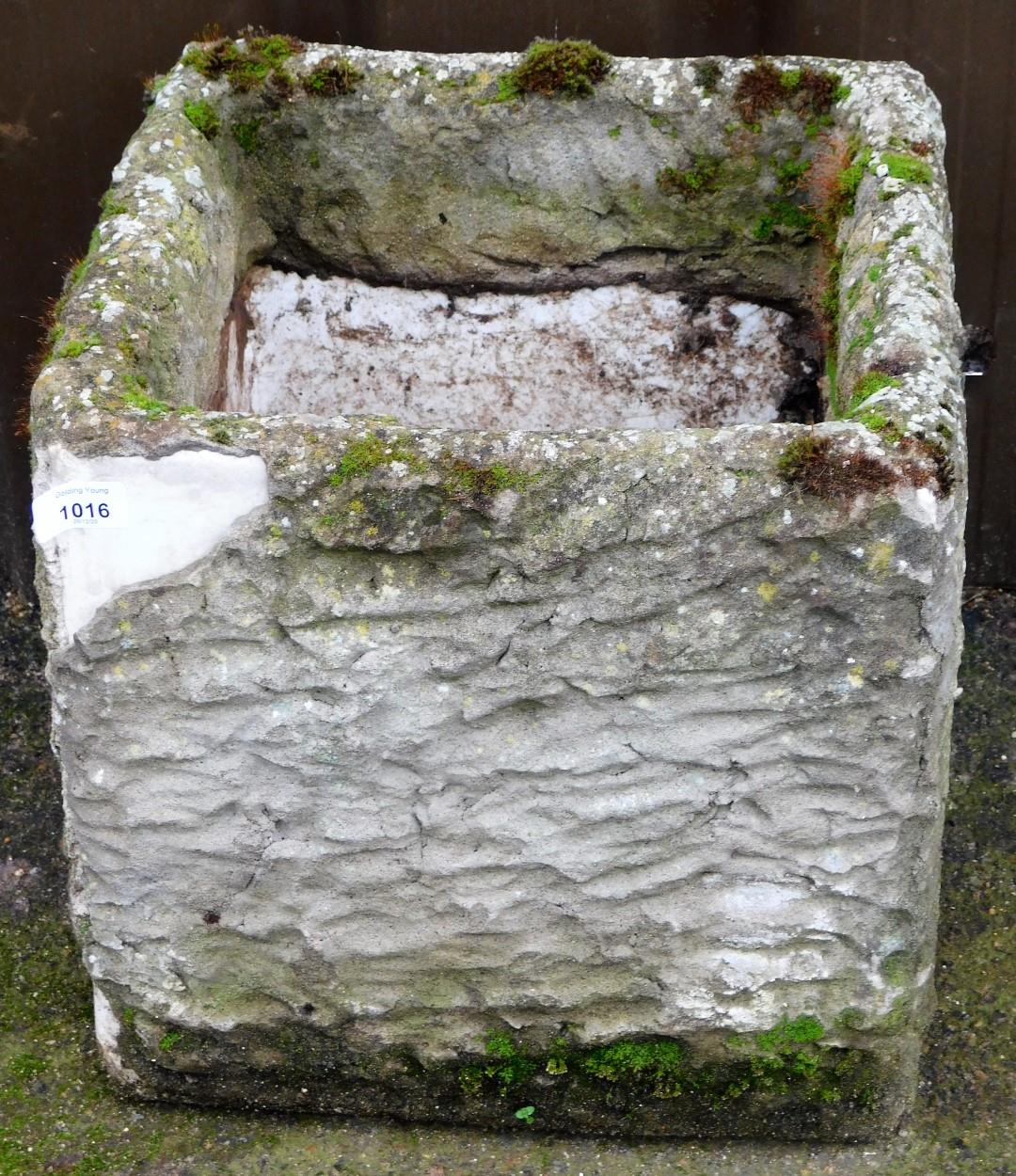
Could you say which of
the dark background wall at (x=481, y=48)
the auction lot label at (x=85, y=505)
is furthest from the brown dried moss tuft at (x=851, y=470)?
the dark background wall at (x=481, y=48)

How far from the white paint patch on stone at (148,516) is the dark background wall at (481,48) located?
1583 millimetres

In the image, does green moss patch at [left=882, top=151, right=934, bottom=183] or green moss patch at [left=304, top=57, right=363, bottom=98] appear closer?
green moss patch at [left=882, top=151, right=934, bottom=183]

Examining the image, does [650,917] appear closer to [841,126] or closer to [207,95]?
[841,126]

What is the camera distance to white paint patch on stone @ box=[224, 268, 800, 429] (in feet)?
13.3

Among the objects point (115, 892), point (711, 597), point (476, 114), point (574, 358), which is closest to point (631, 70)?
point (476, 114)

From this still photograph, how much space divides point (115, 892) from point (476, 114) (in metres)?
2.07

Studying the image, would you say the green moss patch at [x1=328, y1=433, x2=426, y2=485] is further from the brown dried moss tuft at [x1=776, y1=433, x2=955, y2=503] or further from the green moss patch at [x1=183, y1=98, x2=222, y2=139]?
the green moss patch at [x1=183, y1=98, x2=222, y2=139]

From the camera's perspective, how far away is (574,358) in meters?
4.16

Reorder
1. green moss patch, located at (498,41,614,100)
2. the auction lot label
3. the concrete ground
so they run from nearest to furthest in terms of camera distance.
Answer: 1. the auction lot label
2. the concrete ground
3. green moss patch, located at (498,41,614,100)

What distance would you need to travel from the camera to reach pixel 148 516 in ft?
9.09

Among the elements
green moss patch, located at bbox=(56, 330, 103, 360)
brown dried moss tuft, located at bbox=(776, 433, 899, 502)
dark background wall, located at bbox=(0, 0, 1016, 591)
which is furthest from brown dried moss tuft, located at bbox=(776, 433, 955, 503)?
dark background wall, located at bbox=(0, 0, 1016, 591)

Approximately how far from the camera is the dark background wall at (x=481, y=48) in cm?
431

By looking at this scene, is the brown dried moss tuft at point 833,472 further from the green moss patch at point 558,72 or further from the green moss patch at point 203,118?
the green moss patch at point 203,118

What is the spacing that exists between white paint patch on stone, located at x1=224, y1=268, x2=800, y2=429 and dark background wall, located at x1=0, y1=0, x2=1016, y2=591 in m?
0.82
